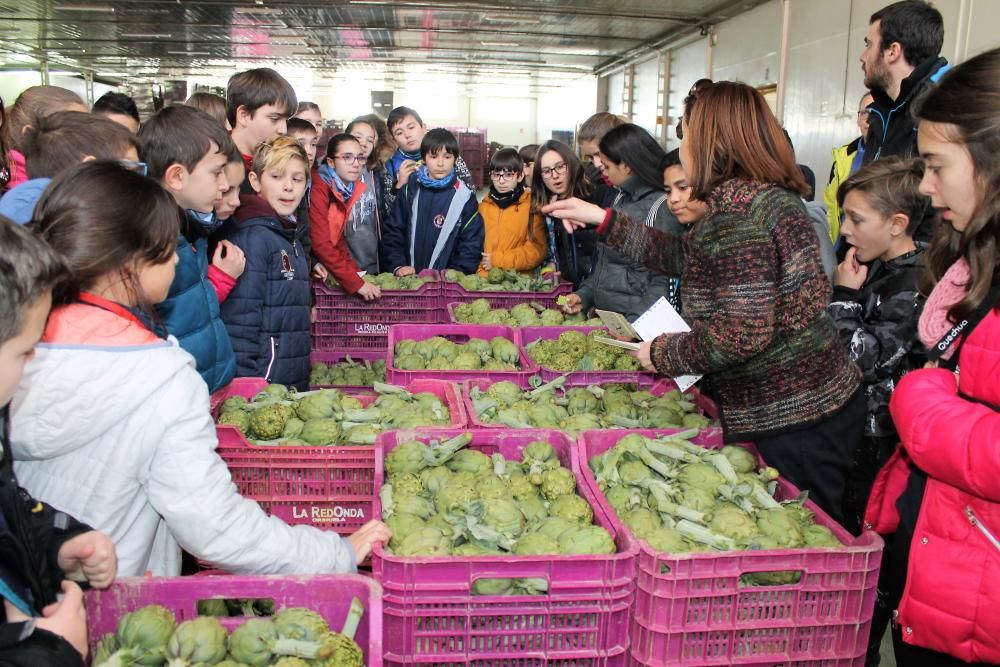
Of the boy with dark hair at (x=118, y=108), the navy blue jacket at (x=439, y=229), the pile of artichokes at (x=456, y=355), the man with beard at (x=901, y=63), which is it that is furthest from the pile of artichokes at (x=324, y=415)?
the navy blue jacket at (x=439, y=229)

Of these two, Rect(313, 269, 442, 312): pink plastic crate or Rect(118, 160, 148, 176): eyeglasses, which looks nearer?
Rect(118, 160, 148, 176): eyeglasses

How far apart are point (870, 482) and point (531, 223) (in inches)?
143

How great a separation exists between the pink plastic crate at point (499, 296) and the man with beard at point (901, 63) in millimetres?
1833

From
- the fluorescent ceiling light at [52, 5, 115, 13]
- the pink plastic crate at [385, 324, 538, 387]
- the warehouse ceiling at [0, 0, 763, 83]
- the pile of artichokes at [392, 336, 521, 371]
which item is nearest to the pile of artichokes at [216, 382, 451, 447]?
the pink plastic crate at [385, 324, 538, 387]

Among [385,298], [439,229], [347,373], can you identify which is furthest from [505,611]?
[439,229]

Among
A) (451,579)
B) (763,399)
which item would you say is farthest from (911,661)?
(451,579)

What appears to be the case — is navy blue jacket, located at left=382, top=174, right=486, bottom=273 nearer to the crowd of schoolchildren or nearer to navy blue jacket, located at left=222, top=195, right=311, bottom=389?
the crowd of schoolchildren

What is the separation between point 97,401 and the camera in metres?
1.45

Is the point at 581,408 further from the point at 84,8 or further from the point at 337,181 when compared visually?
the point at 84,8

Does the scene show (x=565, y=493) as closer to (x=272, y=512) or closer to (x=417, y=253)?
(x=272, y=512)

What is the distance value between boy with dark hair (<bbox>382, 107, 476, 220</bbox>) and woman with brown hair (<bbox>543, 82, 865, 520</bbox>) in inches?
151

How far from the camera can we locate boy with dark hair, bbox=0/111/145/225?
217cm

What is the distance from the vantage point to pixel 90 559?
1.35m

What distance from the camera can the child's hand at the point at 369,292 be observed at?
165 inches
